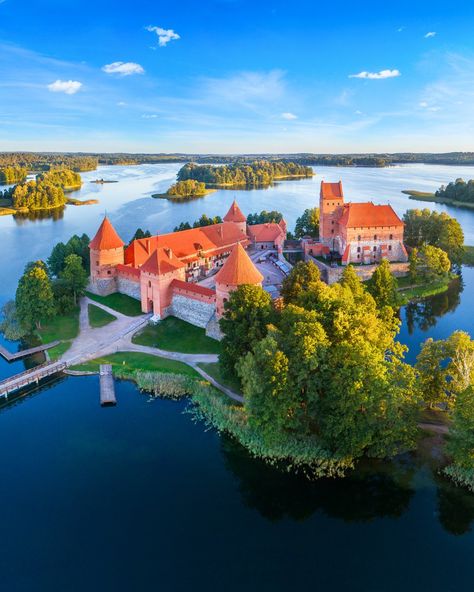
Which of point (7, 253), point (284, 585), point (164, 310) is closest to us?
point (284, 585)

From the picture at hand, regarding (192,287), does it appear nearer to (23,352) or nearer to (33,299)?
(33,299)

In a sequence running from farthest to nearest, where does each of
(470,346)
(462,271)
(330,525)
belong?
(462,271) → (470,346) → (330,525)

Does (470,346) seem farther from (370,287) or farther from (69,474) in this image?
(69,474)

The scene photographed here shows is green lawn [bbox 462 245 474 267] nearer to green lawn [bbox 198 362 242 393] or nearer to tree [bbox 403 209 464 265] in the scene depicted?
tree [bbox 403 209 464 265]

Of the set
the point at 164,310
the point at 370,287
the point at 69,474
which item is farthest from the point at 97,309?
the point at 370,287

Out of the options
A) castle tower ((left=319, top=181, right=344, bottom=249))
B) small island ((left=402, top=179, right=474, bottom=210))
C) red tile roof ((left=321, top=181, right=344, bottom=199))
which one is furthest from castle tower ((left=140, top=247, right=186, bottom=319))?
small island ((left=402, top=179, right=474, bottom=210))

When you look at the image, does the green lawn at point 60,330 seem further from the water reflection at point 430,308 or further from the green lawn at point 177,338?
the water reflection at point 430,308

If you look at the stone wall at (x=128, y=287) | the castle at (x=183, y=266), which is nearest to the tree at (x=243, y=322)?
the castle at (x=183, y=266)

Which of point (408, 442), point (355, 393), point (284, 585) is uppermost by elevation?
point (355, 393)

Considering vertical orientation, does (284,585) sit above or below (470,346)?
below

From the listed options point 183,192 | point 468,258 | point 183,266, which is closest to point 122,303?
point 183,266
